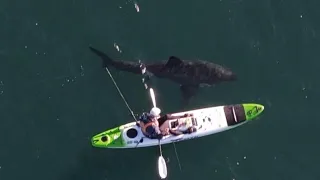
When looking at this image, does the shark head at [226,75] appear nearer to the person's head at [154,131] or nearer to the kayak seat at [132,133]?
the person's head at [154,131]

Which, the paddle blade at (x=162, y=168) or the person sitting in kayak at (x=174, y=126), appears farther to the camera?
the person sitting in kayak at (x=174, y=126)

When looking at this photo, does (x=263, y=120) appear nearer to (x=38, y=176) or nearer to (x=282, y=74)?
(x=282, y=74)

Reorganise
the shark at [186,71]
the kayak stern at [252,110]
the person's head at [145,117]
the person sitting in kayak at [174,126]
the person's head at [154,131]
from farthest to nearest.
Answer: the shark at [186,71], the kayak stern at [252,110], the person sitting in kayak at [174,126], the person's head at [154,131], the person's head at [145,117]

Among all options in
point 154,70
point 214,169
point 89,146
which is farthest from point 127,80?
point 214,169

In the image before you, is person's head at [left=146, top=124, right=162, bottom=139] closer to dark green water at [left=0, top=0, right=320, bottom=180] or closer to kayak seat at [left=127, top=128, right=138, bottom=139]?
kayak seat at [left=127, top=128, right=138, bottom=139]

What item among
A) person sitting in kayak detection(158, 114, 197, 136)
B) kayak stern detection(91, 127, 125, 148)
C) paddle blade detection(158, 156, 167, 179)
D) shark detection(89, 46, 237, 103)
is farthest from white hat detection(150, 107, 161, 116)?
shark detection(89, 46, 237, 103)

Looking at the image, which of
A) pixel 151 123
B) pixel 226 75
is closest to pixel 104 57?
pixel 151 123

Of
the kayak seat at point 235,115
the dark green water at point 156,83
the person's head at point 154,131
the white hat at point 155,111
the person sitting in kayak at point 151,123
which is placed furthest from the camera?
the kayak seat at point 235,115

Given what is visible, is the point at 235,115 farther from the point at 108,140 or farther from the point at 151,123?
the point at 108,140

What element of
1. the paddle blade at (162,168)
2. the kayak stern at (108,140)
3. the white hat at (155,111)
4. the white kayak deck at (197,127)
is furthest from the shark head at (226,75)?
the kayak stern at (108,140)
